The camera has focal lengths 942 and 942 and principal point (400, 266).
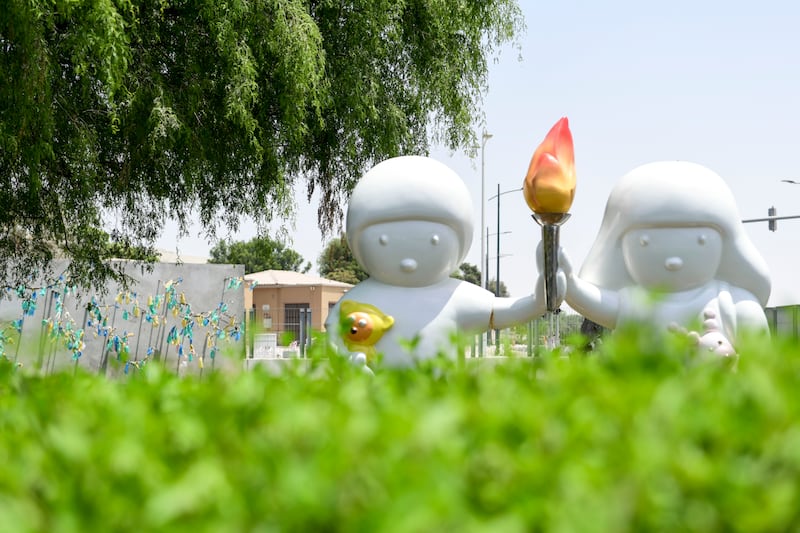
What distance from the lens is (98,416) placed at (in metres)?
1.76

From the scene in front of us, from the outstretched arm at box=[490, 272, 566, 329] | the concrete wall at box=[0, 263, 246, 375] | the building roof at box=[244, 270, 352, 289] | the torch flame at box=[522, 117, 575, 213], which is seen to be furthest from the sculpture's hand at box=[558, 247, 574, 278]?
the building roof at box=[244, 270, 352, 289]

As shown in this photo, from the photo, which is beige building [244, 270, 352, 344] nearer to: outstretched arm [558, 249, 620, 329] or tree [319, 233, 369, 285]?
tree [319, 233, 369, 285]

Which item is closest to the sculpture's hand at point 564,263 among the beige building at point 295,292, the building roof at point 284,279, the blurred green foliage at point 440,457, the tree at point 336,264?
the blurred green foliage at point 440,457

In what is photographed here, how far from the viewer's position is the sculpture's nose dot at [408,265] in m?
6.08

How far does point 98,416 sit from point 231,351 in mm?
497

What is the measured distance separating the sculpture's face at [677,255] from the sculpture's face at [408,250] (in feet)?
4.06

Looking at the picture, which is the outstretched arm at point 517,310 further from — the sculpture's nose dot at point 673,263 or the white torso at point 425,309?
the sculpture's nose dot at point 673,263

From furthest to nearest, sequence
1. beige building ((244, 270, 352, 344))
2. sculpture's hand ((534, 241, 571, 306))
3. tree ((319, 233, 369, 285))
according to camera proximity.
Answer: tree ((319, 233, 369, 285))
beige building ((244, 270, 352, 344))
sculpture's hand ((534, 241, 571, 306))

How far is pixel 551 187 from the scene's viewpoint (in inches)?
216

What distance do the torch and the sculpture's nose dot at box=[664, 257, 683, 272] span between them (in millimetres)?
842

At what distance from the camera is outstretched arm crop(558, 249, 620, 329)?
19.7ft

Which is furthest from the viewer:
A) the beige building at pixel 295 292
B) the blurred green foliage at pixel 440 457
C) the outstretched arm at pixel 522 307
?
the beige building at pixel 295 292

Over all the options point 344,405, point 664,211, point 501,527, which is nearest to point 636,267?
point 664,211

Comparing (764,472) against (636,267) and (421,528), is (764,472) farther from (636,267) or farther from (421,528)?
(636,267)
